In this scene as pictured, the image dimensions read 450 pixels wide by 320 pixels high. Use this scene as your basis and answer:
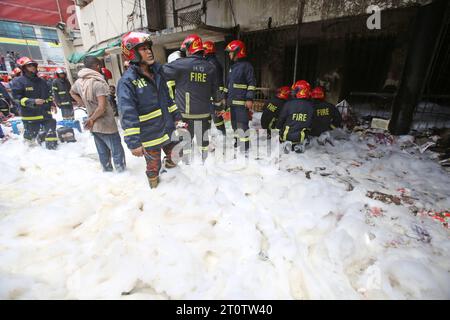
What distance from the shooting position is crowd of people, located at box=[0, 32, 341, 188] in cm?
266

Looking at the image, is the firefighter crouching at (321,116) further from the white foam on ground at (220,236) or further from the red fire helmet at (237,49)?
the red fire helmet at (237,49)

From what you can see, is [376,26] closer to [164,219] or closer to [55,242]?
[164,219]

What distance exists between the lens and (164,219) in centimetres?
246

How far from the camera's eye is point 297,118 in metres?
4.29

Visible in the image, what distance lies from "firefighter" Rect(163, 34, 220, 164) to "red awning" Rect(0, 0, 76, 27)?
21.7m

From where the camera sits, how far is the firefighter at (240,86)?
418cm

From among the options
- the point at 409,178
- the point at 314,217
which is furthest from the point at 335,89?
the point at 314,217

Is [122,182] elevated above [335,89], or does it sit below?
below

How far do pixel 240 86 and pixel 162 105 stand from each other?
178cm

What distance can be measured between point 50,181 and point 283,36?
A: 303 inches

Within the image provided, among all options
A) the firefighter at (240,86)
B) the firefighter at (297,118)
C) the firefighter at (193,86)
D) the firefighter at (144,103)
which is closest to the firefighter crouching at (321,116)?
the firefighter at (297,118)

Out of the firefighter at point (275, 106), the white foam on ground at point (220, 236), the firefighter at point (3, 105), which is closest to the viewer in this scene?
the white foam on ground at point (220, 236)

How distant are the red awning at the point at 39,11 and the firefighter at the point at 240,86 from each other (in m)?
21.4

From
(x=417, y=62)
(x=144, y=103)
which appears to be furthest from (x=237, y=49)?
(x=417, y=62)
